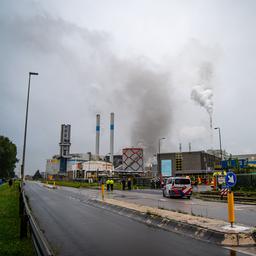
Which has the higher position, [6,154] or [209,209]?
[6,154]

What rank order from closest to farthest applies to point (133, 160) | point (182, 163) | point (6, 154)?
1. point (6, 154)
2. point (182, 163)
3. point (133, 160)

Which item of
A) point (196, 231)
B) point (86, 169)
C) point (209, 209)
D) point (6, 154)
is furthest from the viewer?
point (86, 169)

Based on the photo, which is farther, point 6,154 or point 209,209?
point 6,154

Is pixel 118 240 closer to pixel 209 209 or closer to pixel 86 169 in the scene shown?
pixel 209 209

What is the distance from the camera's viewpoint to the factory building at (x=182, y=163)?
9481 centimetres

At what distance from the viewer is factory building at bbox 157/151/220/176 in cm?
9481

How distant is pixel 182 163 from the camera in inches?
3856

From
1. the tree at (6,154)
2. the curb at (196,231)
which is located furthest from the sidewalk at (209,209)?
the tree at (6,154)

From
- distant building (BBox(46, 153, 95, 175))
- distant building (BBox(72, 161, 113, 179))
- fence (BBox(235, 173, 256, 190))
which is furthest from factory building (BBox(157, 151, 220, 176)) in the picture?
fence (BBox(235, 173, 256, 190))

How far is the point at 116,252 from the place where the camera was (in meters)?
7.05

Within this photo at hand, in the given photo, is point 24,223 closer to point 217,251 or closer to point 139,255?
point 139,255

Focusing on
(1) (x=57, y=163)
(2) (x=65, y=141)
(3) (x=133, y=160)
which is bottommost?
(3) (x=133, y=160)

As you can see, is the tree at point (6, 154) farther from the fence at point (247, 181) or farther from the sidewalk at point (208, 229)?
the sidewalk at point (208, 229)

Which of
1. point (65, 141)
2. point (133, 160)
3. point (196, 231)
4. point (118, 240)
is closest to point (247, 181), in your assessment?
point (196, 231)
